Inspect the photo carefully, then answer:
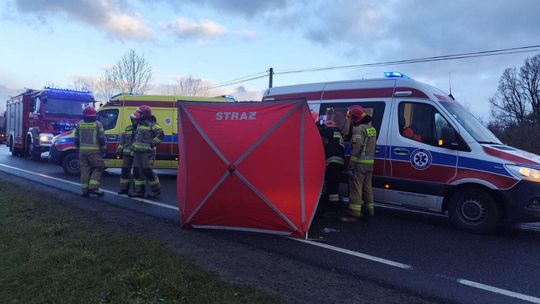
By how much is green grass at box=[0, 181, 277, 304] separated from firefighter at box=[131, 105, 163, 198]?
265cm

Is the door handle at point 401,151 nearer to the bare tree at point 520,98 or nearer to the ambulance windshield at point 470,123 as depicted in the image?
the ambulance windshield at point 470,123

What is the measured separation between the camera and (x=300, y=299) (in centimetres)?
397

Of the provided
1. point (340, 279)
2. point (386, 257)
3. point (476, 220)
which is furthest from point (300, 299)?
point (476, 220)

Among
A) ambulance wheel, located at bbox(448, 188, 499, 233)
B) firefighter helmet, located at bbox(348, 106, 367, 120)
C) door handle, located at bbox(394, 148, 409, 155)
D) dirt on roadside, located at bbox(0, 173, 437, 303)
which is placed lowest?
dirt on roadside, located at bbox(0, 173, 437, 303)

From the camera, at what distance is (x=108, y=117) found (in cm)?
1286

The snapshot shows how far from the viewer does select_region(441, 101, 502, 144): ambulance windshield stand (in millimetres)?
6898

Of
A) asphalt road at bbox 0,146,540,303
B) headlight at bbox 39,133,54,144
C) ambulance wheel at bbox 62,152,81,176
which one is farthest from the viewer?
headlight at bbox 39,133,54,144

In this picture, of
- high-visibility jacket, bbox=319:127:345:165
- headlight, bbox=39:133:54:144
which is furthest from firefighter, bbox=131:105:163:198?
headlight, bbox=39:133:54:144

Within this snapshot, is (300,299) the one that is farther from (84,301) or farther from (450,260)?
(450,260)

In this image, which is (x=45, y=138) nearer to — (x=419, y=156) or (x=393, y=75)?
(x=393, y=75)

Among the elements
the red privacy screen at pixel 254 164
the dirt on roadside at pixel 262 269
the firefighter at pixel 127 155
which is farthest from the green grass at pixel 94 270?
the firefighter at pixel 127 155

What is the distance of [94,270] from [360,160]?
4352 mm

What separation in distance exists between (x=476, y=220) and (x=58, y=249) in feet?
18.8

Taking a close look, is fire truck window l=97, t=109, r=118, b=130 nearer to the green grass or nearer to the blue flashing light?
the green grass
